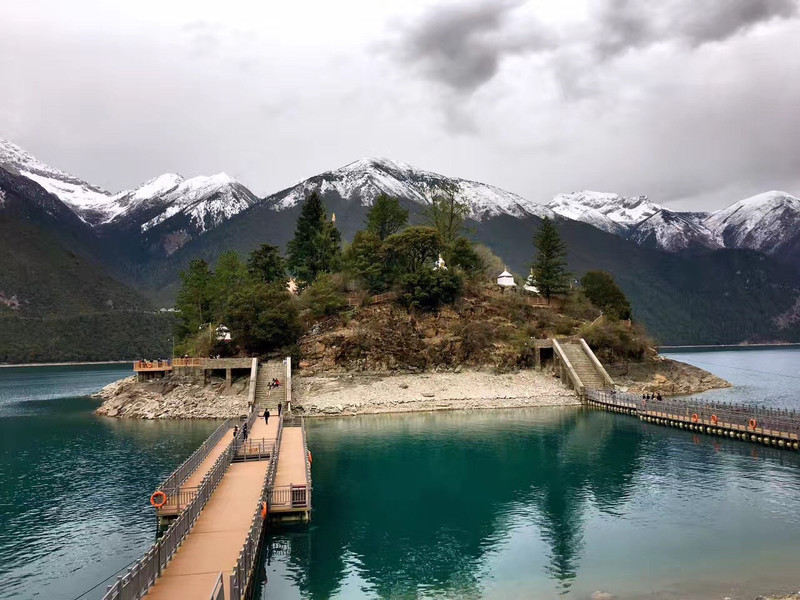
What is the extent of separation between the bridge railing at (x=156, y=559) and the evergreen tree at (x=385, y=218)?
6944cm

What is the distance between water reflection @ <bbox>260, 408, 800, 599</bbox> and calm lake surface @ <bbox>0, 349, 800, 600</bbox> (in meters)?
0.12

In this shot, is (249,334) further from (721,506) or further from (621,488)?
(721,506)

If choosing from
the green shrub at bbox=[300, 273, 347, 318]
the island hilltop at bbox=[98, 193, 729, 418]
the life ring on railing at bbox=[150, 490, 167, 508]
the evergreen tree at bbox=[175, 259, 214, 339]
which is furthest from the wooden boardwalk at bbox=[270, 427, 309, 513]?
the evergreen tree at bbox=[175, 259, 214, 339]

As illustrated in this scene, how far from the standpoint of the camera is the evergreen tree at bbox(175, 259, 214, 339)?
3199 inches

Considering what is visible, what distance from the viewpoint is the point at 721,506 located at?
28141 millimetres

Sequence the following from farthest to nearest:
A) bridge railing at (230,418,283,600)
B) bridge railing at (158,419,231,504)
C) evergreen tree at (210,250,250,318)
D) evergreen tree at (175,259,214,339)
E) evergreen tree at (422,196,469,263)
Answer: evergreen tree at (422,196,469,263), evergreen tree at (210,250,250,318), evergreen tree at (175,259,214,339), bridge railing at (158,419,231,504), bridge railing at (230,418,283,600)

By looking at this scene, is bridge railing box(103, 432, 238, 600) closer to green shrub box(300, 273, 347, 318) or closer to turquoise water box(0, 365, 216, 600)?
turquoise water box(0, 365, 216, 600)

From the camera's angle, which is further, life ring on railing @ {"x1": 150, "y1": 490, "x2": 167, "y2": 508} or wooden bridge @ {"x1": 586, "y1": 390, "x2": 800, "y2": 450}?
wooden bridge @ {"x1": 586, "y1": 390, "x2": 800, "y2": 450}

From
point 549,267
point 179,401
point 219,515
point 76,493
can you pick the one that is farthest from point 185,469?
point 549,267

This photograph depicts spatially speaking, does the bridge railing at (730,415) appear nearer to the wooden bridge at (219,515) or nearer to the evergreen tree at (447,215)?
the wooden bridge at (219,515)

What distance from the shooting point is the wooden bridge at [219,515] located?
16.4m

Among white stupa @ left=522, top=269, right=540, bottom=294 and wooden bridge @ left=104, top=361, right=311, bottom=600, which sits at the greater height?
white stupa @ left=522, top=269, right=540, bottom=294

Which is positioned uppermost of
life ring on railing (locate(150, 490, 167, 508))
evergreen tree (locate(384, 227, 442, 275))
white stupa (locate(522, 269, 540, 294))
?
evergreen tree (locate(384, 227, 442, 275))

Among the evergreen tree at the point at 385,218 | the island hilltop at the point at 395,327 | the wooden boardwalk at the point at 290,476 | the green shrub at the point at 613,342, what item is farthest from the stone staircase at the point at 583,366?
the wooden boardwalk at the point at 290,476
